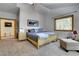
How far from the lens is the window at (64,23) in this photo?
1.96m

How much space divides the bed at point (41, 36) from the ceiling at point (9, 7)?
0.54 meters

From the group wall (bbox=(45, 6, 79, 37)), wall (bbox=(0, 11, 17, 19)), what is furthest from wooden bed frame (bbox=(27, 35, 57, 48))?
wall (bbox=(0, 11, 17, 19))

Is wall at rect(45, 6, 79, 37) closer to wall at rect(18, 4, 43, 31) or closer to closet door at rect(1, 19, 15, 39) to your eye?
wall at rect(18, 4, 43, 31)

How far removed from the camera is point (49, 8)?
203cm

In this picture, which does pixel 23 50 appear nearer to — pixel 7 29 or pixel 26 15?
pixel 7 29

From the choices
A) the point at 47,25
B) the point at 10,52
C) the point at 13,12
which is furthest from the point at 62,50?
the point at 13,12

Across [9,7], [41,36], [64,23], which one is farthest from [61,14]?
[9,7]

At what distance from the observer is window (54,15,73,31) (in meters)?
1.96

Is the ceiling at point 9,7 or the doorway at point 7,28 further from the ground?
the ceiling at point 9,7

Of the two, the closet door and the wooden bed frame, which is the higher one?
the closet door

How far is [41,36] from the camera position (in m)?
2.13

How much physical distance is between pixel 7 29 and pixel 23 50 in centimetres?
54

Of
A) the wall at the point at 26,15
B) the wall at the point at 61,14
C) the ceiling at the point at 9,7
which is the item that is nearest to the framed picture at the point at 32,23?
the wall at the point at 26,15

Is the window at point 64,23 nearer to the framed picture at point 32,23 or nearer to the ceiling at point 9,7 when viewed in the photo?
the framed picture at point 32,23
